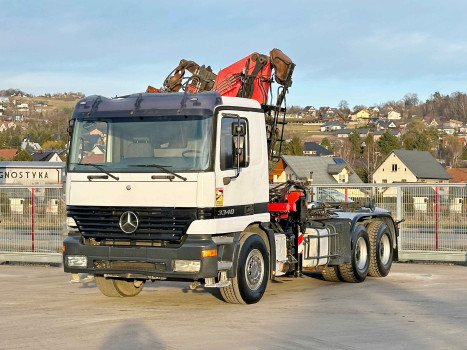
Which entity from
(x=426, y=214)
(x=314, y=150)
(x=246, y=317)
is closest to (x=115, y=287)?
(x=246, y=317)

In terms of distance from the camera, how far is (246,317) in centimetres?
1123

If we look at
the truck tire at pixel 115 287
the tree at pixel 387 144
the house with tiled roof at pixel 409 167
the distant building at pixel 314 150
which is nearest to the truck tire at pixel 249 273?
the truck tire at pixel 115 287

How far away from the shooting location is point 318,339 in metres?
9.58

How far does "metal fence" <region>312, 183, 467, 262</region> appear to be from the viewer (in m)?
19.3

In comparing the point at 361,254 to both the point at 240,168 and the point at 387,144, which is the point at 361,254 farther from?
the point at 387,144

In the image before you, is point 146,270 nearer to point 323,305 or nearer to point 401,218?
point 323,305

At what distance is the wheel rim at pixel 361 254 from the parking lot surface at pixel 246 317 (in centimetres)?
35

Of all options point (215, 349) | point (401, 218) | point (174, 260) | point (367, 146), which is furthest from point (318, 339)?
point (367, 146)

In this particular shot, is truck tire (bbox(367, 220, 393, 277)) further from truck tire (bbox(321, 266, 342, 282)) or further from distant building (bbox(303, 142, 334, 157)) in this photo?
distant building (bbox(303, 142, 334, 157))

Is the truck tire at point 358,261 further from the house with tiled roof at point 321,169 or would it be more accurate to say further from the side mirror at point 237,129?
the house with tiled roof at point 321,169

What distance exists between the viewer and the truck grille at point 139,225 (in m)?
11.6

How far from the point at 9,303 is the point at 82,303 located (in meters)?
1.22

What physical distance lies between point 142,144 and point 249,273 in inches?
102

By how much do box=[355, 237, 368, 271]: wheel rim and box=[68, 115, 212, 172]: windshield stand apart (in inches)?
220
